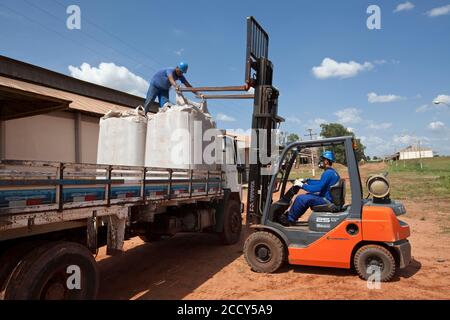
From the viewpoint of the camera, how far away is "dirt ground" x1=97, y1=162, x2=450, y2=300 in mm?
4961

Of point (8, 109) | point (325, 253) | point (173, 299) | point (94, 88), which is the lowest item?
point (173, 299)

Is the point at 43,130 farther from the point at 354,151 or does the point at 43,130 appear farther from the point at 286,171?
the point at 354,151

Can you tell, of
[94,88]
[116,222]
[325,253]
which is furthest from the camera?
[94,88]

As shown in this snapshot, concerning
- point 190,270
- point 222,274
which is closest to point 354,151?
point 222,274

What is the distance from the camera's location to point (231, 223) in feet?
27.1

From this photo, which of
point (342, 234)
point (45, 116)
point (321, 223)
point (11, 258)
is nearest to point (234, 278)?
point (321, 223)

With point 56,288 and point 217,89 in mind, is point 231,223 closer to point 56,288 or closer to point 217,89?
point 217,89

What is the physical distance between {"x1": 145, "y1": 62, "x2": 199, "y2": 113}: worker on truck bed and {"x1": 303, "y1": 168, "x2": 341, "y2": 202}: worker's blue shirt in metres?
3.24

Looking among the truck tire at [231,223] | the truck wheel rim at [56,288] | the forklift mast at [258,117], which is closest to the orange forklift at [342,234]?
the forklift mast at [258,117]

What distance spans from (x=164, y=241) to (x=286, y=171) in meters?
3.82

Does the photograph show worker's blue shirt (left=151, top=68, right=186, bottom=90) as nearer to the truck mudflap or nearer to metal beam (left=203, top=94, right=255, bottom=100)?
metal beam (left=203, top=94, right=255, bottom=100)
